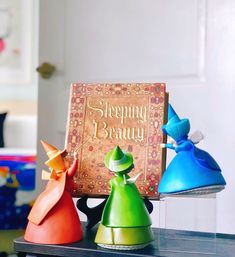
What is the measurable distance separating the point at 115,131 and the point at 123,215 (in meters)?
0.18

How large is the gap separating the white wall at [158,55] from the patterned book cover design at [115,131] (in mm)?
329

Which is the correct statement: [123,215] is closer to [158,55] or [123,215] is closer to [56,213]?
[56,213]

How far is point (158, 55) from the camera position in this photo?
4.27 feet

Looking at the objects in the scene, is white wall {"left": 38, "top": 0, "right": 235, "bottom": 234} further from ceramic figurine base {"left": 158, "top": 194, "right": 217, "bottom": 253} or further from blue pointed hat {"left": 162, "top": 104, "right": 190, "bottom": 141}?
blue pointed hat {"left": 162, "top": 104, "right": 190, "bottom": 141}

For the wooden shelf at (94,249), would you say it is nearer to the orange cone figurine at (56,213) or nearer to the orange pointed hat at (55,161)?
the orange cone figurine at (56,213)

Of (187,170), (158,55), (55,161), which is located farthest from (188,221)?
(158,55)

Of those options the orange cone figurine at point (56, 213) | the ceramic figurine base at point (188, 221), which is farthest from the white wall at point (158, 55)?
the orange cone figurine at point (56, 213)

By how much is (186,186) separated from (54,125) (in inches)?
34.1

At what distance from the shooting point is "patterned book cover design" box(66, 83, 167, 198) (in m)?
0.80

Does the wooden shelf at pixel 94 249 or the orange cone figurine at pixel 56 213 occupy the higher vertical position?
the orange cone figurine at pixel 56 213

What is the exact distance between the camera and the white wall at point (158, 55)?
1208 millimetres

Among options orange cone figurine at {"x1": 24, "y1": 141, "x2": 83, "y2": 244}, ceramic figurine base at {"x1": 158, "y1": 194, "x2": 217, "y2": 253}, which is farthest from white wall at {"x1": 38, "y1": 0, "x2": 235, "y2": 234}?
orange cone figurine at {"x1": 24, "y1": 141, "x2": 83, "y2": 244}

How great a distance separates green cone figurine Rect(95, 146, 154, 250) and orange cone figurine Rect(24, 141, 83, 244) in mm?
55

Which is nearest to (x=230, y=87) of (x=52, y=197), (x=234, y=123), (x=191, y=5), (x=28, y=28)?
(x=234, y=123)
